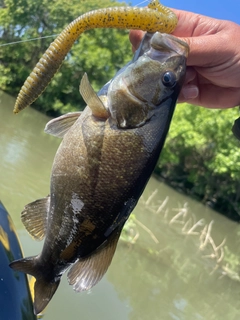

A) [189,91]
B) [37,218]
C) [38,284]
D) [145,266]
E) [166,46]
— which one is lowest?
[145,266]

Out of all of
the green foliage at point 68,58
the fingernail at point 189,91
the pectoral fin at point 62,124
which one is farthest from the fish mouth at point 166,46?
the green foliage at point 68,58

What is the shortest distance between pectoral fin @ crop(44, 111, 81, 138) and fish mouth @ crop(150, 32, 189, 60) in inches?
17.4

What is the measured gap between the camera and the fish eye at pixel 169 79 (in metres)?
1.75

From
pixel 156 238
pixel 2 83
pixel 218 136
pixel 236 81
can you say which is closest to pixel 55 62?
pixel 236 81

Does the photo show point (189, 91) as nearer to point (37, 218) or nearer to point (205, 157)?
point (37, 218)

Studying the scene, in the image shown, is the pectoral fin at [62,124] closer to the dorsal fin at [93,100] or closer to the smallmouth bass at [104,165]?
the smallmouth bass at [104,165]

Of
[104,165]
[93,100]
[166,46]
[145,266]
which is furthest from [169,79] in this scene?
[145,266]

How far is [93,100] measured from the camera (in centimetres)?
163

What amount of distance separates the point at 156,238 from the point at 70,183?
1254 cm

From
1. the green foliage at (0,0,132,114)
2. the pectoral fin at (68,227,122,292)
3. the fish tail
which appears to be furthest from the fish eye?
the green foliage at (0,0,132,114)

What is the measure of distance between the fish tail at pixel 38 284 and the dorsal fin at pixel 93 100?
2.29ft

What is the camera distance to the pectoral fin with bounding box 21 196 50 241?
1.85 metres

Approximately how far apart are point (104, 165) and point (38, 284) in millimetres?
602

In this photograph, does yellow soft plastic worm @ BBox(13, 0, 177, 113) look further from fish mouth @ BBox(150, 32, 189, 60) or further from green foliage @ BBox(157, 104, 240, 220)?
green foliage @ BBox(157, 104, 240, 220)
